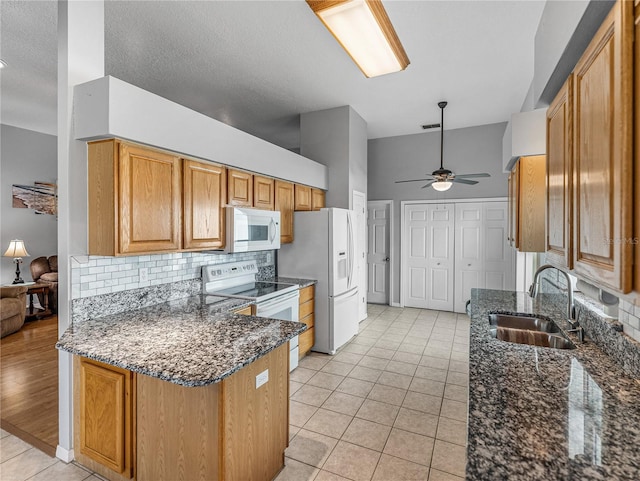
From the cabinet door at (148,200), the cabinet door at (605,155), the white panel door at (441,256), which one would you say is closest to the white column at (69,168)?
the cabinet door at (148,200)

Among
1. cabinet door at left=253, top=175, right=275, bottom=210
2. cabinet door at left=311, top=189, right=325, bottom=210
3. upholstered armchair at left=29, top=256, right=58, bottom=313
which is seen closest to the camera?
cabinet door at left=253, top=175, right=275, bottom=210

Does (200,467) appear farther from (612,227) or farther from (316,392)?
(612,227)

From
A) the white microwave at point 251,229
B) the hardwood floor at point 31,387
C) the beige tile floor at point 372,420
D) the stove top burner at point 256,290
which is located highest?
the white microwave at point 251,229

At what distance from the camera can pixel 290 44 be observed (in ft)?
9.62

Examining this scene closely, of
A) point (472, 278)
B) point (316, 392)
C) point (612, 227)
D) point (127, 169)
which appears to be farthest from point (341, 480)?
point (472, 278)

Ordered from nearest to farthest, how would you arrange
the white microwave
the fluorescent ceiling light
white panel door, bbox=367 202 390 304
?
1. the fluorescent ceiling light
2. the white microwave
3. white panel door, bbox=367 202 390 304

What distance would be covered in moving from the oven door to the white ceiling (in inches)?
90.6

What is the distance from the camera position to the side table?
502 centimetres

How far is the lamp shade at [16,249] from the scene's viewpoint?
4898mm

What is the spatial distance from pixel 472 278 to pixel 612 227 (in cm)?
513

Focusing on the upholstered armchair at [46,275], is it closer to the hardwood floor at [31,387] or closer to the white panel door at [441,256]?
the hardwood floor at [31,387]

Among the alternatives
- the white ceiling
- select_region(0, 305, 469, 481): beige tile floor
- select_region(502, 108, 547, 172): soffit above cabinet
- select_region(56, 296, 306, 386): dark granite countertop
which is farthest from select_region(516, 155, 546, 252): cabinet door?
select_region(56, 296, 306, 386): dark granite countertop

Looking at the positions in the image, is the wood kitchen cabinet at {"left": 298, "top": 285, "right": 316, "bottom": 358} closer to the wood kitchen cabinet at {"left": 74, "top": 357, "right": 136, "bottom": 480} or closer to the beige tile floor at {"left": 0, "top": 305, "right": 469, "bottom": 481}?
the beige tile floor at {"left": 0, "top": 305, "right": 469, "bottom": 481}

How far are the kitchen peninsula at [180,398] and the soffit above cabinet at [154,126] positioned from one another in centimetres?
121
